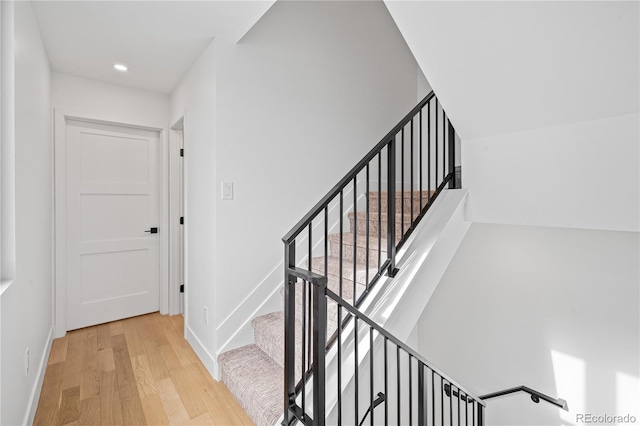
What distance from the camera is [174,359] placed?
265cm

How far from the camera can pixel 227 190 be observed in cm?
240

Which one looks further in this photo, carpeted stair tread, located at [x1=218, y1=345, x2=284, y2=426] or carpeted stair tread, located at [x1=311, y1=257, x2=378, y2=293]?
carpeted stair tread, located at [x1=311, y1=257, x2=378, y2=293]

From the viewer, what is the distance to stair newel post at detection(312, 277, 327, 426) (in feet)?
4.76

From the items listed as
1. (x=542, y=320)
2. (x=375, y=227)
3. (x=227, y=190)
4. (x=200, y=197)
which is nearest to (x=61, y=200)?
(x=200, y=197)

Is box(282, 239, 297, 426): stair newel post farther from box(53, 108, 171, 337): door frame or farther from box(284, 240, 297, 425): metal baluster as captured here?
box(53, 108, 171, 337): door frame

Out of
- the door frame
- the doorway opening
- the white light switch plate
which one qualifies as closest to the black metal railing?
the white light switch plate

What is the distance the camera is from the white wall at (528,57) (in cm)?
119

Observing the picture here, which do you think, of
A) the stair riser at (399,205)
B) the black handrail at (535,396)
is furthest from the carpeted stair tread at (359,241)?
the black handrail at (535,396)

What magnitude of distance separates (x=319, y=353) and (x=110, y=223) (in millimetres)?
2884

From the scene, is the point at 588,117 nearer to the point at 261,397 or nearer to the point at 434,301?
the point at 261,397

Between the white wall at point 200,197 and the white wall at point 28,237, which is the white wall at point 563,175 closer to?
the white wall at point 200,197

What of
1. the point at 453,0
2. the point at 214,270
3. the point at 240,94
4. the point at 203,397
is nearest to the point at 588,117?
the point at 453,0

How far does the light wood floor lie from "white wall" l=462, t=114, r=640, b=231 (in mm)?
1976

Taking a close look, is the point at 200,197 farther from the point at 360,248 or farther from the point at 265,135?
the point at 360,248
